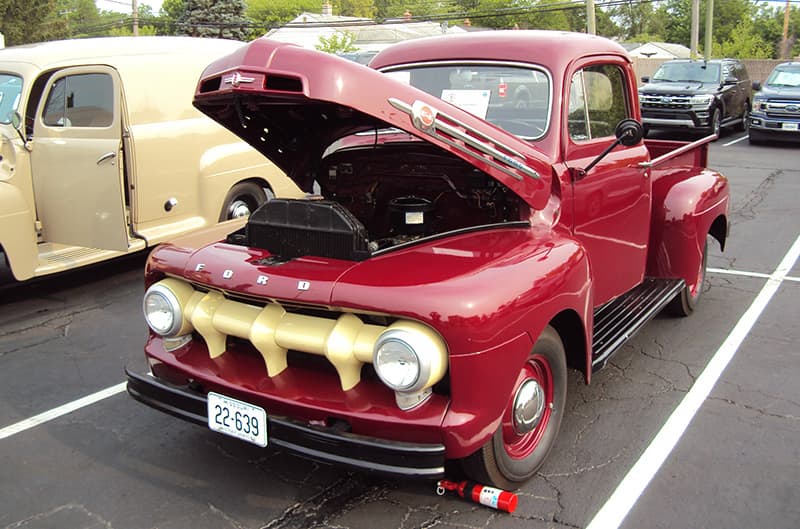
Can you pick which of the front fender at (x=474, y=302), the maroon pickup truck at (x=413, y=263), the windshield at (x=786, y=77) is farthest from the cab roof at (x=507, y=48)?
the windshield at (x=786, y=77)

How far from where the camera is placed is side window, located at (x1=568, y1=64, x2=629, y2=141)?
4172 mm

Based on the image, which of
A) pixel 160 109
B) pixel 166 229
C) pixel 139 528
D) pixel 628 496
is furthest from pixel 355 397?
pixel 160 109

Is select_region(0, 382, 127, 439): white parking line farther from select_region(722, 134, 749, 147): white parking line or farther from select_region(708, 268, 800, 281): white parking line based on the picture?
select_region(722, 134, 749, 147): white parking line

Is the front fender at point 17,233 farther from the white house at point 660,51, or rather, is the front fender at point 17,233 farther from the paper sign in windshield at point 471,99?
the white house at point 660,51

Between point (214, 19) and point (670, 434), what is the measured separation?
1765 inches

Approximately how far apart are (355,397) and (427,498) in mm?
721

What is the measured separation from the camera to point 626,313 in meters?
4.64

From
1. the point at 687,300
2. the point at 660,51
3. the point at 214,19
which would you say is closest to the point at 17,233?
the point at 687,300

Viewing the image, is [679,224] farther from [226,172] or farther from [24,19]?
[24,19]

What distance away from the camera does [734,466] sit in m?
3.58

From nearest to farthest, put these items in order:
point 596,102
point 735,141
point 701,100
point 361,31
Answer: point 596,102 → point 701,100 → point 735,141 → point 361,31

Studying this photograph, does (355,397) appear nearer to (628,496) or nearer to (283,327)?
(283,327)

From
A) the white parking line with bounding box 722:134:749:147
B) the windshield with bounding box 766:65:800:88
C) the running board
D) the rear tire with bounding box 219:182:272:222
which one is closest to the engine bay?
the running board

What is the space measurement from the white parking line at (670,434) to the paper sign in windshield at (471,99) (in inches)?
79.0
